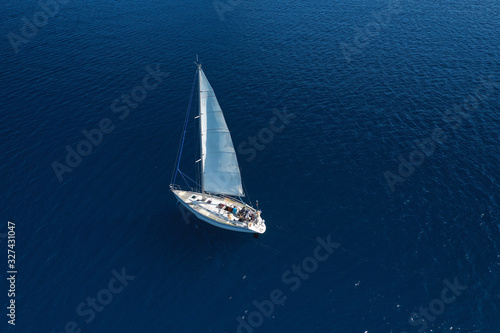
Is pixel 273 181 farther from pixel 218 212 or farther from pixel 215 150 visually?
pixel 215 150

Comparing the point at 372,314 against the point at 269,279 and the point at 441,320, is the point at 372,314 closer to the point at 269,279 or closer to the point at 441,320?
the point at 441,320

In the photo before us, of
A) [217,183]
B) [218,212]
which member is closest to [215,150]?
[217,183]

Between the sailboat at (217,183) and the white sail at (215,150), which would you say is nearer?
the white sail at (215,150)

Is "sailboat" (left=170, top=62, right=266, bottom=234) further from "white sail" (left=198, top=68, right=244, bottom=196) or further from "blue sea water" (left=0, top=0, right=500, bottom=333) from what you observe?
"blue sea water" (left=0, top=0, right=500, bottom=333)

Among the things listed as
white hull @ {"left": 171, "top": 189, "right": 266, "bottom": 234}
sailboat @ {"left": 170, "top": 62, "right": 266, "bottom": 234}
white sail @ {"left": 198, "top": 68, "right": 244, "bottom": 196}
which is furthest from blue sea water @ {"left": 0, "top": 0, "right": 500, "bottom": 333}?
white sail @ {"left": 198, "top": 68, "right": 244, "bottom": 196}

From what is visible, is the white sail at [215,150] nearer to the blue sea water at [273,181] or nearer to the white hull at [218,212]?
the white hull at [218,212]

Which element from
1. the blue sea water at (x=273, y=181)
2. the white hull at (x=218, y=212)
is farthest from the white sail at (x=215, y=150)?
the blue sea water at (x=273, y=181)
